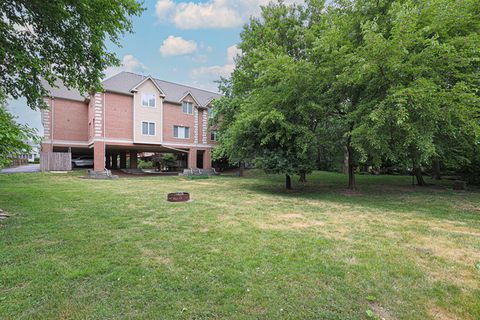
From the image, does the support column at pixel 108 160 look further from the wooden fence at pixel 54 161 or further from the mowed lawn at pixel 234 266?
the mowed lawn at pixel 234 266

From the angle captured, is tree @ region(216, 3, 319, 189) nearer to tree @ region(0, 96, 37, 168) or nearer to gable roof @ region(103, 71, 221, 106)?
tree @ region(0, 96, 37, 168)

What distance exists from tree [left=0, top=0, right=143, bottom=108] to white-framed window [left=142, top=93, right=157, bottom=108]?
11.5 m

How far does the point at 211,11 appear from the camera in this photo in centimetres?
1501

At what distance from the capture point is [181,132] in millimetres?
24453

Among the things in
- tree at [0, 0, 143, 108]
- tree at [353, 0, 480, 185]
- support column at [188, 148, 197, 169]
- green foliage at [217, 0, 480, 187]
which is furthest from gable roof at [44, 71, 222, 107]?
tree at [353, 0, 480, 185]

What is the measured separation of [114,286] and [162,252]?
1137 millimetres

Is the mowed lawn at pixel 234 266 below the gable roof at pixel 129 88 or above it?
below

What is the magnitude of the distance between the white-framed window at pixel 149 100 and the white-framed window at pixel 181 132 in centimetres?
309

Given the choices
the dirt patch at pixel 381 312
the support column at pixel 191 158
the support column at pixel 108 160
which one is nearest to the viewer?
the dirt patch at pixel 381 312

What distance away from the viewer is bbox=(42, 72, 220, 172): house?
20.1m

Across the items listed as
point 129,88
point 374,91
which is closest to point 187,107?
point 129,88

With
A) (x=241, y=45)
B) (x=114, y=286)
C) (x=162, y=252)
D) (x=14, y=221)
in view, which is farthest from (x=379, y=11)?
(x=14, y=221)

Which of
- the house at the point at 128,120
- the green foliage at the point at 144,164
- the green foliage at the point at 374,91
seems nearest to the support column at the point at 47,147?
the house at the point at 128,120

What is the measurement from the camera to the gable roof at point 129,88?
20.7m
